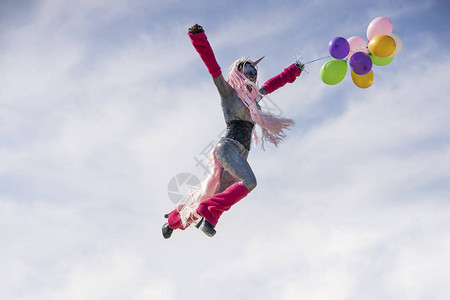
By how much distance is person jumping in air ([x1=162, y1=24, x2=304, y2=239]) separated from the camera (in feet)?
18.4

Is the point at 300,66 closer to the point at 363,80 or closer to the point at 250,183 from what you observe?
the point at 363,80

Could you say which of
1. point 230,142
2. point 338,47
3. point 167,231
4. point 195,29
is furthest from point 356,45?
point 167,231

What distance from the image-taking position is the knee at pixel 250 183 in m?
5.63

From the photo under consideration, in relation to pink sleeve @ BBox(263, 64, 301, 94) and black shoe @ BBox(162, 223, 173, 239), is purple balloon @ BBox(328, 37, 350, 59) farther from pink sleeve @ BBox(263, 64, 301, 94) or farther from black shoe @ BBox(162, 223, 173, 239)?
black shoe @ BBox(162, 223, 173, 239)

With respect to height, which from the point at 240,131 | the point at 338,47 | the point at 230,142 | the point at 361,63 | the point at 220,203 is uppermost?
the point at 338,47

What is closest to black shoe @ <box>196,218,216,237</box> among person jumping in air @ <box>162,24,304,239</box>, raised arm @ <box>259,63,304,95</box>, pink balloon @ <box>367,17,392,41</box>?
person jumping in air @ <box>162,24,304,239</box>

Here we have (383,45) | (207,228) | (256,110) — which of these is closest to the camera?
(207,228)

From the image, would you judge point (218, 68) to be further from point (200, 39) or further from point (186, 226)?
point (186, 226)

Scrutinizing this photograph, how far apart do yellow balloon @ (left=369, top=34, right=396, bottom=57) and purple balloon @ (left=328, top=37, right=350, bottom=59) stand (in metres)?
0.36

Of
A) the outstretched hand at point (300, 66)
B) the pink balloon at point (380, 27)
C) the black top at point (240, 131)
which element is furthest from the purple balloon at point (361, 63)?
the black top at point (240, 131)

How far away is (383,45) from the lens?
6461mm

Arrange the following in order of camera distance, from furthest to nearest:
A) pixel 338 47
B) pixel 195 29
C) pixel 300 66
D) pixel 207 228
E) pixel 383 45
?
pixel 300 66
pixel 338 47
pixel 383 45
pixel 195 29
pixel 207 228

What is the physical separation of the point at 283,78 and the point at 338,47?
0.84 m

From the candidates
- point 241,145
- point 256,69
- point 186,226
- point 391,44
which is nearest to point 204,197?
point 186,226
